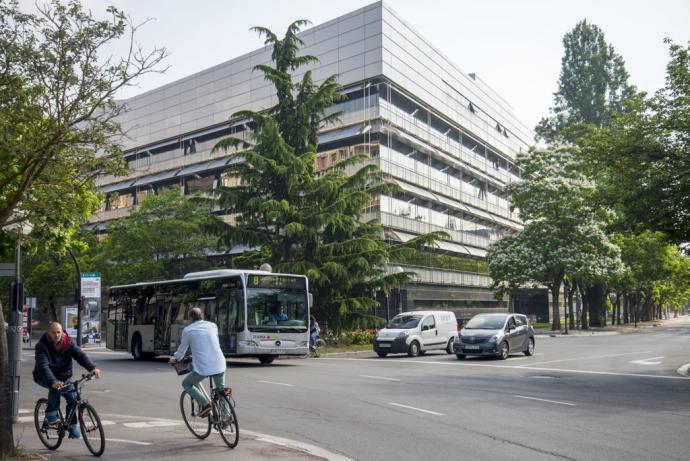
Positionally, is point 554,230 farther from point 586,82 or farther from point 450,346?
point 450,346

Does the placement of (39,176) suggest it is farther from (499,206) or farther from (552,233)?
(499,206)

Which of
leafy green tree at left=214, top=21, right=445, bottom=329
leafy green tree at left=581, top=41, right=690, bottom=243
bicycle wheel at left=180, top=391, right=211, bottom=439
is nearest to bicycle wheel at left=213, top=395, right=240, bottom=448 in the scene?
bicycle wheel at left=180, top=391, right=211, bottom=439

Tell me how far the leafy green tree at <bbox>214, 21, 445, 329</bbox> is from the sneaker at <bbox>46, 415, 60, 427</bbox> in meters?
21.2

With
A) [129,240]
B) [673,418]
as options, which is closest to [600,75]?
[129,240]

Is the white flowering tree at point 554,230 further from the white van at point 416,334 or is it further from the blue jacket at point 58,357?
the blue jacket at point 58,357

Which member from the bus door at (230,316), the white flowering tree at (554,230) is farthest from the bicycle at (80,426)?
the white flowering tree at (554,230)

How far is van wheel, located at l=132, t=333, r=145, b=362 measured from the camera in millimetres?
27812

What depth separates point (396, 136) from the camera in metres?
54.0

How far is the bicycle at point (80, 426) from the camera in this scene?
812cm

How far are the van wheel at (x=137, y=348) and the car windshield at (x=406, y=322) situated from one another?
9.67 meters

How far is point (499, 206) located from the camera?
77875 millimetres

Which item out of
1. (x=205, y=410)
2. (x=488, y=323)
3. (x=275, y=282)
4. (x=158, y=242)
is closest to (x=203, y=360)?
(x=205, y=410)

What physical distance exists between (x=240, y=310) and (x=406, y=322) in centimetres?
835

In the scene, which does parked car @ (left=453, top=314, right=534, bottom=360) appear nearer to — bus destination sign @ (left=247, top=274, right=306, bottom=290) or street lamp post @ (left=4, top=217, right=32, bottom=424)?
bus destination sign @ (left=247, top=274, right=306, bottom=290)
